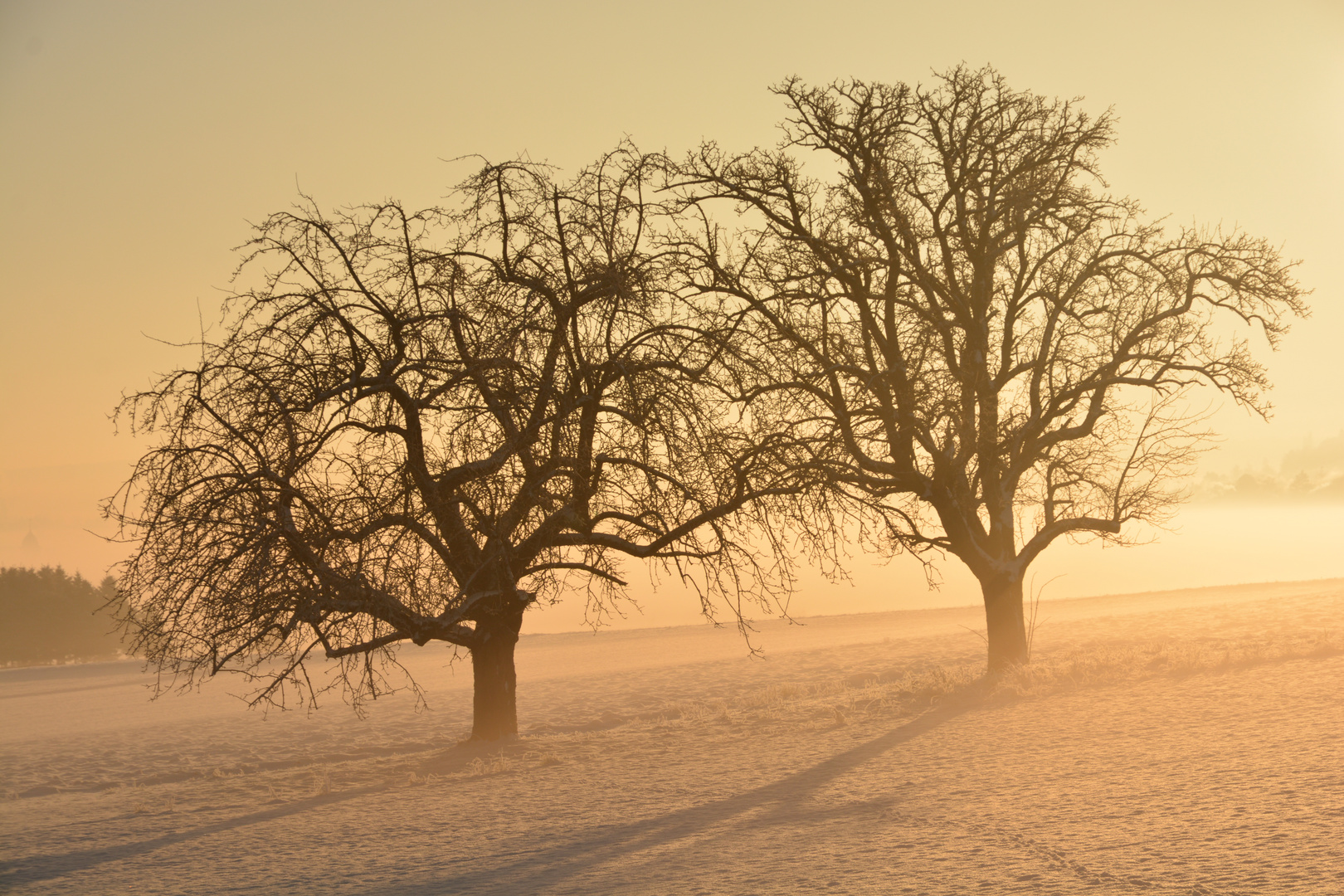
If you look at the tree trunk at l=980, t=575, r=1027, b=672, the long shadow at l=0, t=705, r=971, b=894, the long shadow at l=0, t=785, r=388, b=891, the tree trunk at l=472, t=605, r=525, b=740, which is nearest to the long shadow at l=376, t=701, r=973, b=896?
the long shadow at l=0, t=705, r=971, b=894

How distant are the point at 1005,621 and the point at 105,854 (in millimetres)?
13830

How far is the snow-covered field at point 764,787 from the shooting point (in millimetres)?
7582

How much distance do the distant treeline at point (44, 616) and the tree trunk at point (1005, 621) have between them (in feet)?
185

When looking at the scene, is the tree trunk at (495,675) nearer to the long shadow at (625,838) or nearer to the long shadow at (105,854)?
the long shadow at (105,854)

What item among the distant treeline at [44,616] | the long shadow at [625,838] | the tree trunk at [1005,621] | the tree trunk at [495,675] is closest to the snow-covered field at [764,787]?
the long shadow at [625,838]

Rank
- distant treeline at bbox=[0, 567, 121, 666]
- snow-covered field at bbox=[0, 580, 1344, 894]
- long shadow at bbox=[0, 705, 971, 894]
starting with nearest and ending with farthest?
snow-covered field at bbox=[0, 580, 1344, 894] → long shadow at bbox=[0, 705, 971, 894] → distant treeline at bbox=[0, 567, 121, 666]

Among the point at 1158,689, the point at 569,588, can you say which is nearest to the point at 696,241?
the point at 569,588

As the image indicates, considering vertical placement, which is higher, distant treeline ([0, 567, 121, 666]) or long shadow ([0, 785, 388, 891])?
distant treeline ([0, 567, 121, 666])

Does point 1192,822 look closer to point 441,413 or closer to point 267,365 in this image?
point 441,413

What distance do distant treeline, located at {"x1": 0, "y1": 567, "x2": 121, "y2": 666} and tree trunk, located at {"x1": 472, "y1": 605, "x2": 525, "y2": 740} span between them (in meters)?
52.8

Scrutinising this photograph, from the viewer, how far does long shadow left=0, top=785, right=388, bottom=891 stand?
9305mm

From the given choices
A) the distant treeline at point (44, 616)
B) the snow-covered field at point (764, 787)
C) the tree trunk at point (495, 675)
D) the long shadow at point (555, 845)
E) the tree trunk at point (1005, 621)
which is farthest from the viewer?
the distant treeline at point (44, 616)

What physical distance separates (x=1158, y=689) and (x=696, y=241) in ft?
32.9

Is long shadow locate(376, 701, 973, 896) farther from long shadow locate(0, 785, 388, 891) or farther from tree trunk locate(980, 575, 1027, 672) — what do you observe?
tree trunk locate(980, 575, 1027, 672)
